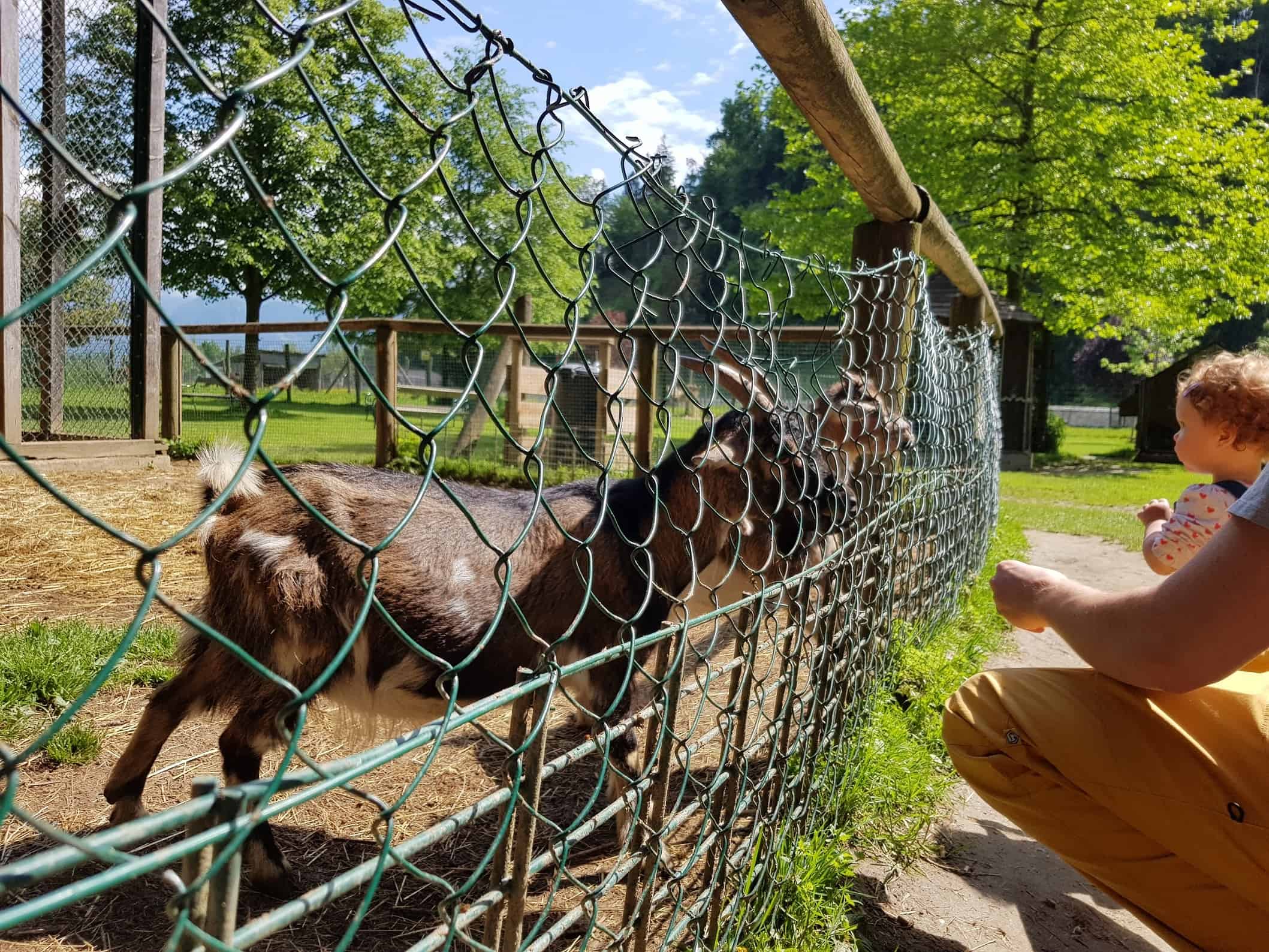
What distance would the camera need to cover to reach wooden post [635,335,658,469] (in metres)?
8.52

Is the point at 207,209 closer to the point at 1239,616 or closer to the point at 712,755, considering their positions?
the point at 712,755

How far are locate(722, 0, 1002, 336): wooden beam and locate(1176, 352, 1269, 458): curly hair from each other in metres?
1.26

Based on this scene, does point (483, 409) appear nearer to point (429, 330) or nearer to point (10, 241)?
point (429, 330)

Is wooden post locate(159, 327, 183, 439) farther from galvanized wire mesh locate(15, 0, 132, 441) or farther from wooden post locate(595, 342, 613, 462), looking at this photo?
wooden post locate(595, 342, 613, 462)

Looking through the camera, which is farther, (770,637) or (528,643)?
(528,643)

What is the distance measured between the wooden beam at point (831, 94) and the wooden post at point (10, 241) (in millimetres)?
7189

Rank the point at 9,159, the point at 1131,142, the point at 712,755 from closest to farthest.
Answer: the point at 712,755, the point at 9,159, the point at 1131,142

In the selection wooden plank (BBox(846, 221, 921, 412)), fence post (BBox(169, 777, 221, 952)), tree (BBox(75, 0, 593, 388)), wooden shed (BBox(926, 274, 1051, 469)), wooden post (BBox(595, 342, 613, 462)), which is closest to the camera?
fence post (BBox(169, 777, 221, 952))

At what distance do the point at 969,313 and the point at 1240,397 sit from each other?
18.4ft

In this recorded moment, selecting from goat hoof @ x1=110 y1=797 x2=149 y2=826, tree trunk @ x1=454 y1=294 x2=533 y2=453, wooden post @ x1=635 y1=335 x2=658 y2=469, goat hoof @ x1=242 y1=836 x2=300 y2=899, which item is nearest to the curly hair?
goat hoof @ x1=242 y1=836 x2=300 y2=899

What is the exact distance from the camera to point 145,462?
9.59 m

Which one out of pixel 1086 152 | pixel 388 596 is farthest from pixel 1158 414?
pixel 388 596

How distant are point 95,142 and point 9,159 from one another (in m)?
1.64

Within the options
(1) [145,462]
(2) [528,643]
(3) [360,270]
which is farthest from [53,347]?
(3) [360,270]
